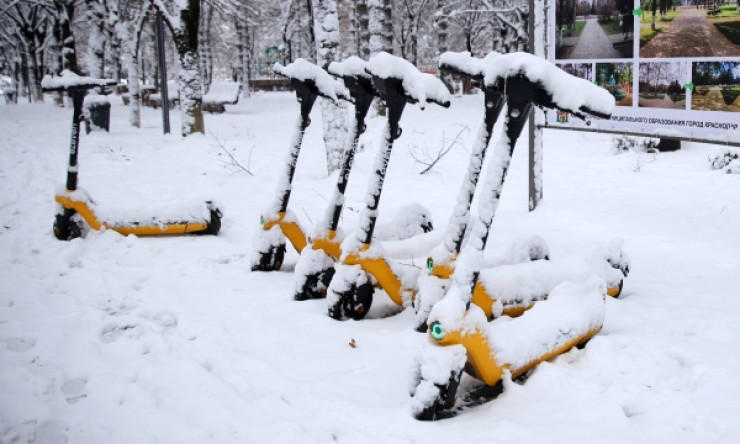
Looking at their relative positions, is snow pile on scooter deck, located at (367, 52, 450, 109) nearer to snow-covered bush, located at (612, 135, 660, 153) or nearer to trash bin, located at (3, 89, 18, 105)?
snow-covered bush, located at (612, 135, 660, 153)

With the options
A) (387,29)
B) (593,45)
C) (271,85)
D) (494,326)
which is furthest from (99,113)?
(271,85)

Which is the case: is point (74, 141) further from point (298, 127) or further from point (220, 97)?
point (220, 97)

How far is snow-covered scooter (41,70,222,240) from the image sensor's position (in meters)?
5.97

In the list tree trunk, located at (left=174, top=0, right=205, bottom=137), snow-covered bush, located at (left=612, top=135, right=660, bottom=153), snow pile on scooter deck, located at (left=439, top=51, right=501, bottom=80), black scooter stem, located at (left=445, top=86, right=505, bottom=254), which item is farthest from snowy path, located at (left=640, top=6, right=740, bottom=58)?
tree trunk, located at (left=174, top=0, right=205, bottom=137)

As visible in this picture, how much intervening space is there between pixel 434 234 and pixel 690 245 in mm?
2346

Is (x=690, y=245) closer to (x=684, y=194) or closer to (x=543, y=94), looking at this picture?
(x=684, y=194)

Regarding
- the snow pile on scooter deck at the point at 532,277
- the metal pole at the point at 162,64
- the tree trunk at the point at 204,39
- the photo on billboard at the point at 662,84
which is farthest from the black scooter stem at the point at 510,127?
the tree trunk at the point at 204,39

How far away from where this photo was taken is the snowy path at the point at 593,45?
237 inches

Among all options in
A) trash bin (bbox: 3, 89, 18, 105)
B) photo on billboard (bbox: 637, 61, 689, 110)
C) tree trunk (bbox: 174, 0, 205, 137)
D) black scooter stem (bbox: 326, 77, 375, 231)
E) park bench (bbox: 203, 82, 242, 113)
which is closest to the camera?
black scooter stem (bbox: 326, 77, 375, 231)

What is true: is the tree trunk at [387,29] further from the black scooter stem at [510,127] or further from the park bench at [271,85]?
the park bench at [271,85]

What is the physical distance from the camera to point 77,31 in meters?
41.9

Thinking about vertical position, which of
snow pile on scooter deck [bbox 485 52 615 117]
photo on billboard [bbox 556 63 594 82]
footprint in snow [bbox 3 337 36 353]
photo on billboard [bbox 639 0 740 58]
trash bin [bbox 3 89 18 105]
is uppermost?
trash bin [bbox 3 89 18 105]

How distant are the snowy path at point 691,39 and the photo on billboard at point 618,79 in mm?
332

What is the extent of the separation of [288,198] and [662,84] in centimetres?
341
